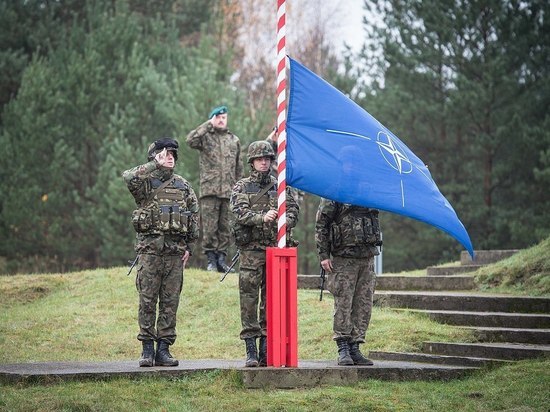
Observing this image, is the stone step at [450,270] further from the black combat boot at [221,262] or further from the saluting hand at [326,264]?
the saluting hand at [326,264]

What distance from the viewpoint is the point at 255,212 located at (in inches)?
467

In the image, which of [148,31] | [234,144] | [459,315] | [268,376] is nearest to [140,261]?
[268,376]

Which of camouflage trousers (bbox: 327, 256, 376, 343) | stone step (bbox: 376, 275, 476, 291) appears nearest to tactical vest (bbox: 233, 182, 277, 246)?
camouflage trousers (bbox: 327, 256, 376, 343)

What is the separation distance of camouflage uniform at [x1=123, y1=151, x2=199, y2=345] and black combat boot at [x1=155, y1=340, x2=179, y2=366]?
0.21 ft

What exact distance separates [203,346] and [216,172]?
3.89 metres

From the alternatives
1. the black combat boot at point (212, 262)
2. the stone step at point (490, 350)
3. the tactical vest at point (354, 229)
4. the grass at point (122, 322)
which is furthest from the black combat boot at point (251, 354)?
the black combat boot at point (212, 262)

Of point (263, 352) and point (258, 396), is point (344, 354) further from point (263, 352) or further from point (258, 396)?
point (258, 396)

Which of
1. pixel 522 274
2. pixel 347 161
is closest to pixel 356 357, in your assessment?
pixel 347 161

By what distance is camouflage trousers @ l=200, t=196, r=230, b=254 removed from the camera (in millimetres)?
18578

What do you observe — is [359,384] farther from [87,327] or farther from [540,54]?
[540,54]

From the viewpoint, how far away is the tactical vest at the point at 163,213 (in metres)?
11.9

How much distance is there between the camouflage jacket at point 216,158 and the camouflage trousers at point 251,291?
652 centimetres

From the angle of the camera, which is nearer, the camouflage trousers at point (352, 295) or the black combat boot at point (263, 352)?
the black combat boot at point (263, 352)

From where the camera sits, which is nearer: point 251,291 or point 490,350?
point 251,291
